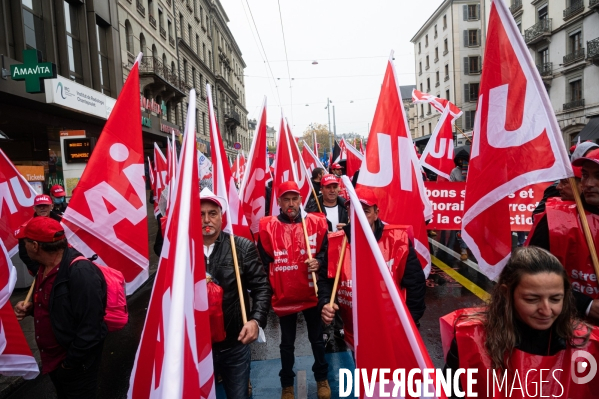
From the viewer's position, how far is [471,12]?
4691 centimetres

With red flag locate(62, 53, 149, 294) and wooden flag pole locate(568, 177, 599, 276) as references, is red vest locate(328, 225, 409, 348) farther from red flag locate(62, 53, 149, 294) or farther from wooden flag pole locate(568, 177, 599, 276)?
red flag locate(62, 53, 149, 294)

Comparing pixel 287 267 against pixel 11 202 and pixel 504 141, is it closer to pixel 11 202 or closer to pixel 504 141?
pixel 504 141

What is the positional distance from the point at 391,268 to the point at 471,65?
50.8m

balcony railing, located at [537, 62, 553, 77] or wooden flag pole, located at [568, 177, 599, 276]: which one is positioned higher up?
balcony railing, located at [537, 62, 553, 77]

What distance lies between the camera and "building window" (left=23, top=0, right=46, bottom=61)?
12.3 m

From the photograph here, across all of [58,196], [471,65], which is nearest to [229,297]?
[58,196]

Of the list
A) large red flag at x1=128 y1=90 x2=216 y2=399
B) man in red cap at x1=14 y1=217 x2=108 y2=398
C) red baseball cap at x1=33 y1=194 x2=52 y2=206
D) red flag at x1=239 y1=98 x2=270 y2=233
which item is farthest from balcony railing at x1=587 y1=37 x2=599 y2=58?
man in red cap at x1=14 y1=217 x2=108 y2=398

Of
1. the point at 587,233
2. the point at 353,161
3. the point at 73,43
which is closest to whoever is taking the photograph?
the point at 587,233

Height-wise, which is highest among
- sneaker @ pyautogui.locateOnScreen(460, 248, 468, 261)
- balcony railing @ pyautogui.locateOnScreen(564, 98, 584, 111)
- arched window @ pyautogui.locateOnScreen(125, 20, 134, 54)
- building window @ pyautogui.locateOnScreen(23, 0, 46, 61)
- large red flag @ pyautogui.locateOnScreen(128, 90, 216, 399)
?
arched window @ pyautogui.locateOnScreen(125, 20, 134, 54)

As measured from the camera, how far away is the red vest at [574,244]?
2.21 metres

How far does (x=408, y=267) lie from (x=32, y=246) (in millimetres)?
2429

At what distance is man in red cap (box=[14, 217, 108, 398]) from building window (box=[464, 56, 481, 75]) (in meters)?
50.9

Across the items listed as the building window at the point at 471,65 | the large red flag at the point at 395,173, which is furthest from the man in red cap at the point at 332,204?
the building window at the point at 471,65

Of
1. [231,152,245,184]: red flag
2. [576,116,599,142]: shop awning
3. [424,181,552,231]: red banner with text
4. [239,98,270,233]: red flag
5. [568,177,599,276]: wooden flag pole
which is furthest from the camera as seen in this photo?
[231,152,245,184]: red flag
